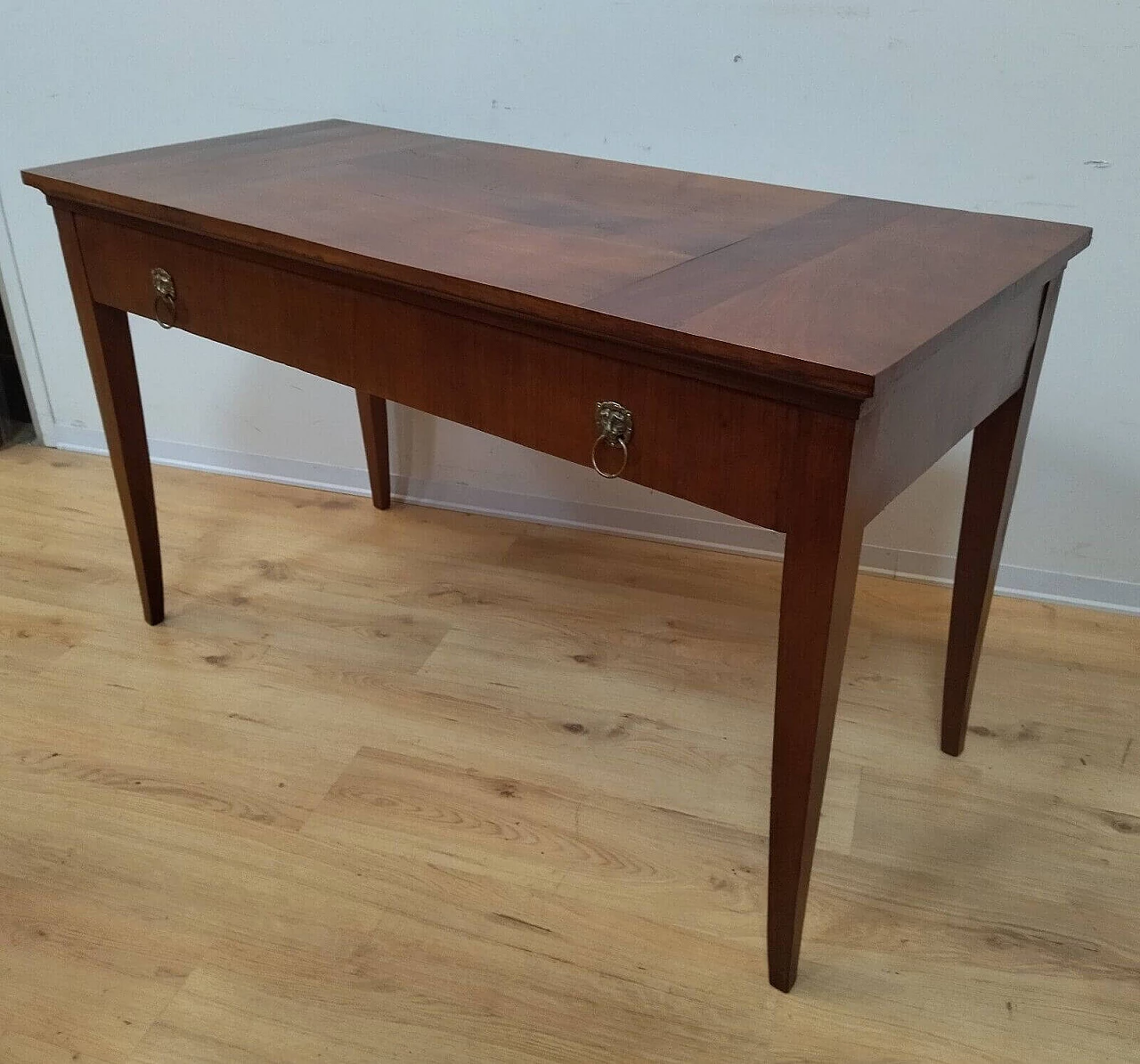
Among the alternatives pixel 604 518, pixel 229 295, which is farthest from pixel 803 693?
pixel 604 518

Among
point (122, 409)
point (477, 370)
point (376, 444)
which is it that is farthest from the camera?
point (376, 444)

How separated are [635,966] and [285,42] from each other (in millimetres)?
1484

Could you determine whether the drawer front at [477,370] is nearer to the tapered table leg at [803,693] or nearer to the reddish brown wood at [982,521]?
the tapered table leg at [803,693]

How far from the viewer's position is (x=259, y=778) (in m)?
1.38

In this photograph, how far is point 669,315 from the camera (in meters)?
0.89

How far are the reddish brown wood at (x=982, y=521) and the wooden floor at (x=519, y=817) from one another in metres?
0.12

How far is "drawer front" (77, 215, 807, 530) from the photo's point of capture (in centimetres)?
90

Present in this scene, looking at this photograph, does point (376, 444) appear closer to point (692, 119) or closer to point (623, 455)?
point (692, 119)

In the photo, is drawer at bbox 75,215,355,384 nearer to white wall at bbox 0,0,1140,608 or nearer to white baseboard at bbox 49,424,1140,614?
white wall at bbox 0,0,1140,608

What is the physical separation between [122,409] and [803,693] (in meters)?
1.05

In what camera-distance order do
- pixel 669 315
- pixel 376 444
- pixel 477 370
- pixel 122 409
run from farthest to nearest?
1. pixel 376 444
2. pixel 122 409
3. pixel 477 370
4. pixel 669 315

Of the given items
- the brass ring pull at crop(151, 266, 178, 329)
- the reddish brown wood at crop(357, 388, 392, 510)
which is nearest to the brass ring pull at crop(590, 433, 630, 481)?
the brass ring pull at crop(151, 266, 178, 329)

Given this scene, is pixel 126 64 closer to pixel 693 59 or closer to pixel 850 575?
pixel 693 59

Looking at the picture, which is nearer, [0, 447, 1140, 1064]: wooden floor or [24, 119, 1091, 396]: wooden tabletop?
[24, 119, 1091, 396]: wooden tabletop
